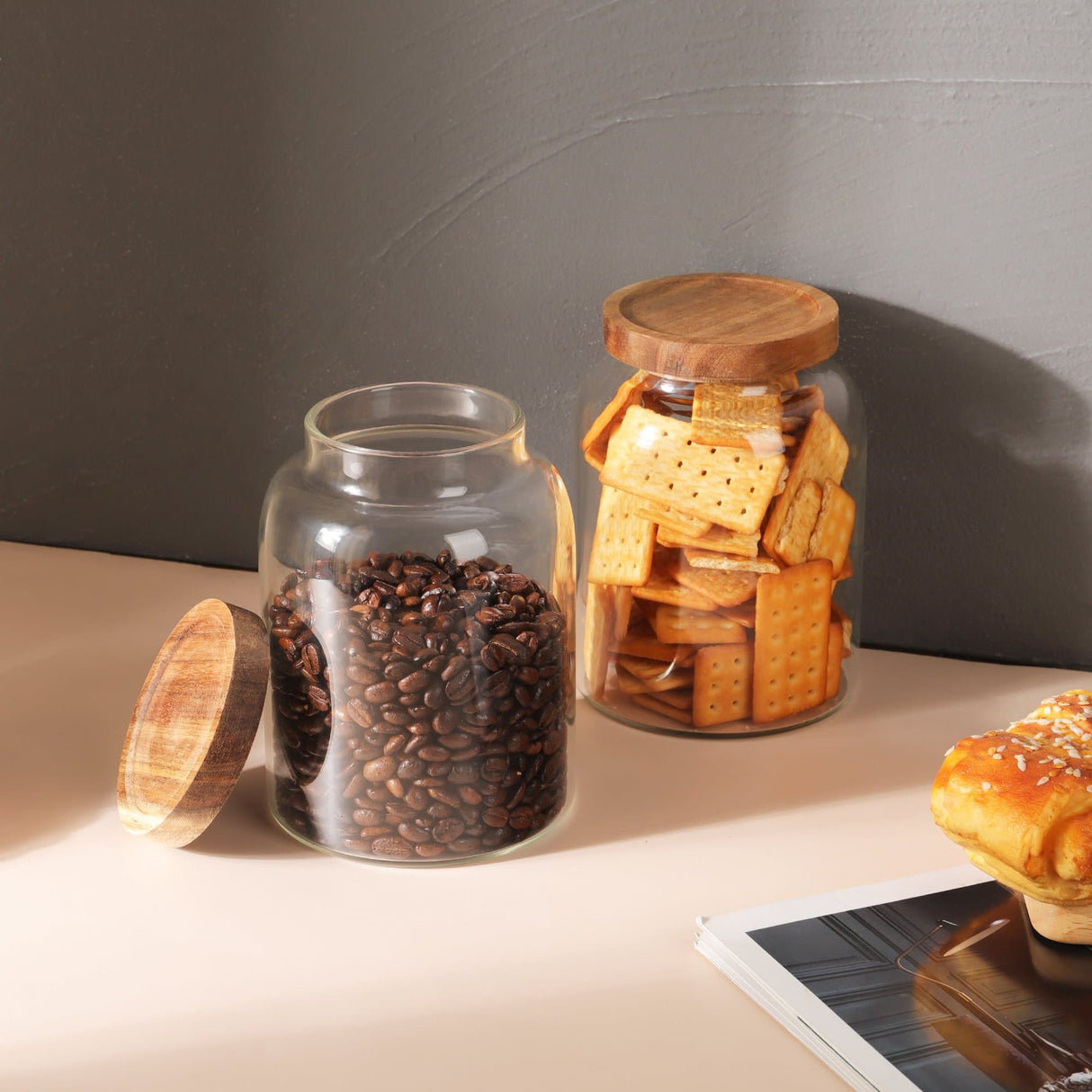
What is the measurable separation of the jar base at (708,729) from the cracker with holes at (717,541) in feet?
0.44

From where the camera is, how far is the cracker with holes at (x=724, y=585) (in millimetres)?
924

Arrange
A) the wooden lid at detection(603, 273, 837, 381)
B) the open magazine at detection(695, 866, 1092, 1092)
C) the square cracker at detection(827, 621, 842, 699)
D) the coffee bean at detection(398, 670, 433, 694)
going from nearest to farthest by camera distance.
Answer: the open magazine at detection(695, 866, 1092, 1092)
the coffee bean at detection(398, 670, 433, 694)
the wooden lid at detection(603, 273, 837, 381)
the square cracker at detection(827, 621, 842, 699)

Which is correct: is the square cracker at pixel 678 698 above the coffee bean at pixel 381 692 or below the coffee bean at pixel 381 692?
below

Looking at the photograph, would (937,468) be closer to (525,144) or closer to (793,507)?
(793,507)

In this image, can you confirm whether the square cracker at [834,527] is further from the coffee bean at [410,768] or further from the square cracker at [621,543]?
the coffee bean at [410,768]

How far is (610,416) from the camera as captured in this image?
37.9 inches

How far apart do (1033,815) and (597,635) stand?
38 cm

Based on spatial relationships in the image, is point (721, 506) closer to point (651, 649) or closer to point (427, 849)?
point (651, 649)

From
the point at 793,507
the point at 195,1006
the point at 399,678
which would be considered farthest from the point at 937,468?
the point at 195,1006

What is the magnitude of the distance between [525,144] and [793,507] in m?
0.35

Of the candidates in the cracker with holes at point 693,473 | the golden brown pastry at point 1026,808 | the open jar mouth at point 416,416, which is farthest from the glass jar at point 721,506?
the golden brown pastry at point 1026,808

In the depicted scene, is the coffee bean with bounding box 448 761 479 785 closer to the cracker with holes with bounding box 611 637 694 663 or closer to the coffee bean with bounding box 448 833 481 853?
the coffee bean with bounding box 448 833 481 853

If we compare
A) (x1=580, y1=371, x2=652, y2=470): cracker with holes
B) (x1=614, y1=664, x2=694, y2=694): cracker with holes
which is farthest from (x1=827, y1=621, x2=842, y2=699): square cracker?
(x1=580, y1=371, x2=652, y2=470): cracker with holes

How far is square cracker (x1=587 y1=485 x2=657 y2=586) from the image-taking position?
930 mm
